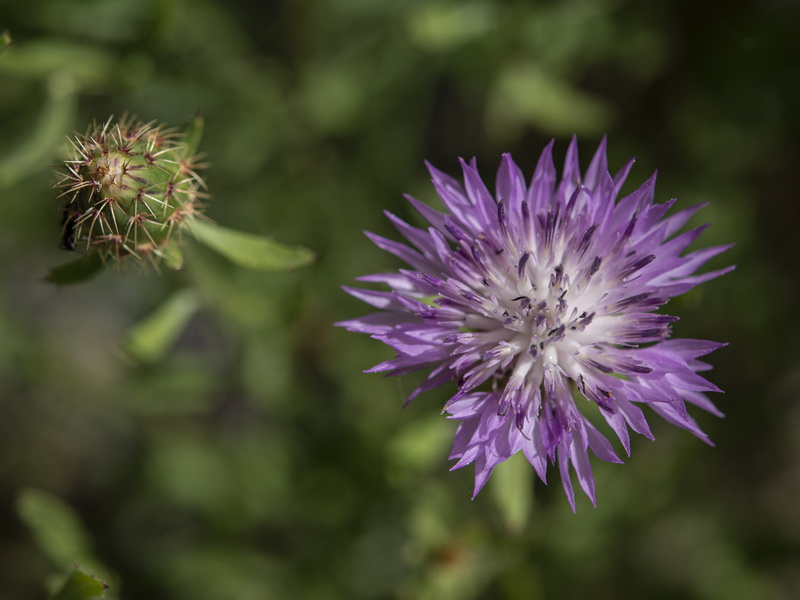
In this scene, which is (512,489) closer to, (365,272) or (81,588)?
(81,588)

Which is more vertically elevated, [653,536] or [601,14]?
[601,14]

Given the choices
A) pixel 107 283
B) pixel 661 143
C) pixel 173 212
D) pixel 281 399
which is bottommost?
pixel 173 212

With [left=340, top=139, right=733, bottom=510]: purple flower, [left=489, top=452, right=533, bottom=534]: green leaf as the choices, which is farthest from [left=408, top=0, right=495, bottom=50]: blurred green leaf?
[left=489, top=452, right=533, bottom=534]: green leaf

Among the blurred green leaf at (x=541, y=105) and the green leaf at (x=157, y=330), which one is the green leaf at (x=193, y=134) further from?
the blurred green leaf at (x=541, y=105)

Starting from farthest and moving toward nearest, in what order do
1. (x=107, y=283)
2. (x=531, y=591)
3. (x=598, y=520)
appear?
(x=107, y=283)
(x=598, y=520)
(x=531, y=591)

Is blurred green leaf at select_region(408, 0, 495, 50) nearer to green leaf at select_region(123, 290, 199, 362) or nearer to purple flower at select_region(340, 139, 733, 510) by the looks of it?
purple flower at select_region(340, 139, 733, 510)

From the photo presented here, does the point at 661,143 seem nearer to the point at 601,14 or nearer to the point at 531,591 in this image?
the point at 601,14

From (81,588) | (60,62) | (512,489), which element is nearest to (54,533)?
(81,588)

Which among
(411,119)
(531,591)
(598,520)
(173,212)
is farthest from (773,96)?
(173,212)
